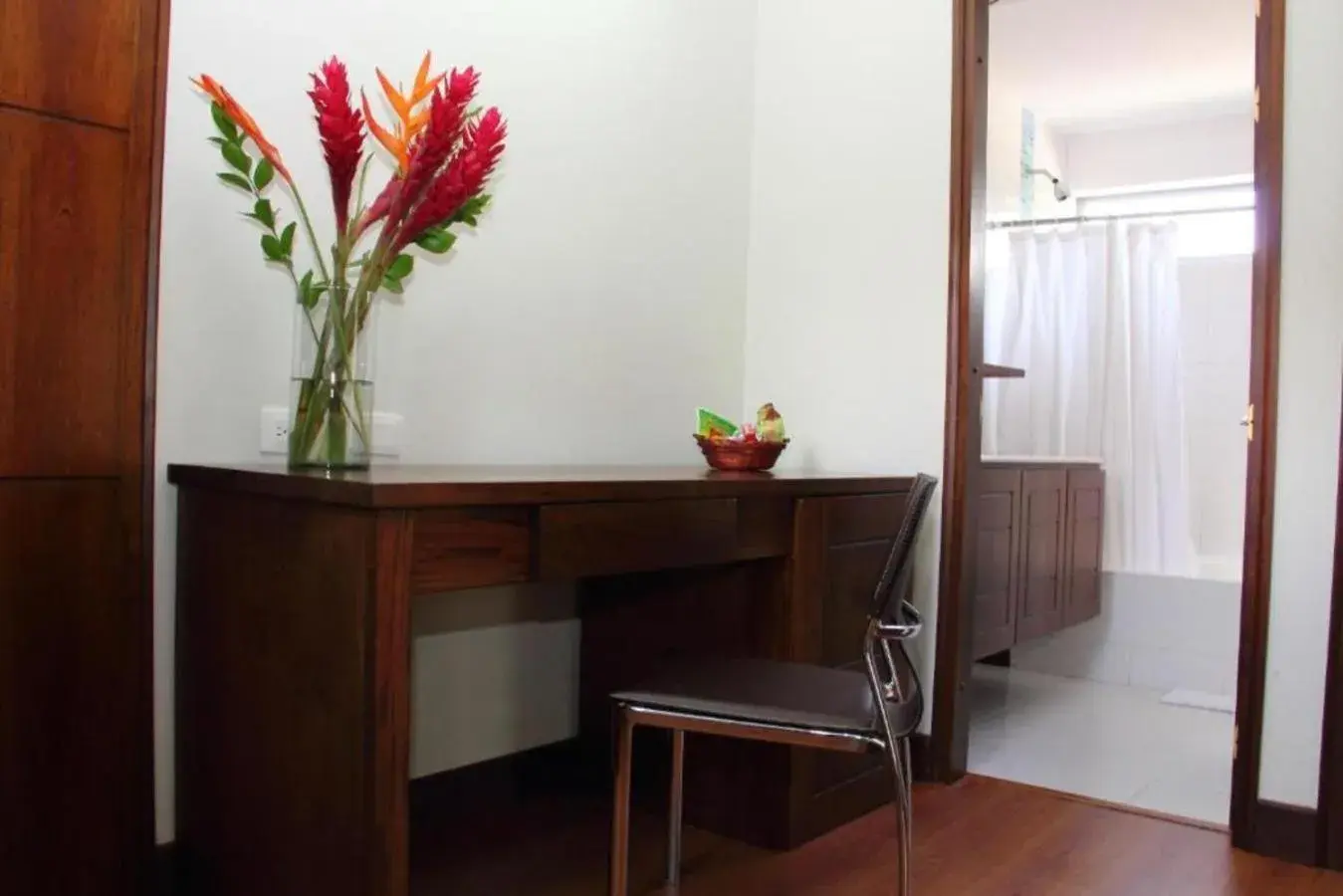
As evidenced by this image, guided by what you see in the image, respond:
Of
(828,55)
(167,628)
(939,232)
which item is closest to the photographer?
(167,628)

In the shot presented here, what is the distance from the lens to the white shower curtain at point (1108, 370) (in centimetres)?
380

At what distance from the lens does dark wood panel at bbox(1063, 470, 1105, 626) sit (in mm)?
3518

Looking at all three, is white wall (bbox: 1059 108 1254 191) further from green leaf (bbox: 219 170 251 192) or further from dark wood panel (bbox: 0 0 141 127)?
dark wood panel (bbox: 0 0 141 127)

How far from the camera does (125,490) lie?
62.1 inches

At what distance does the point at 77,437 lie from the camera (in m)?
1.53

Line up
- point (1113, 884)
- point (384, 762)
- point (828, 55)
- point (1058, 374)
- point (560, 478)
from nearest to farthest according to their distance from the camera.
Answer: point (384, 762)
point (560, 478)
point (1113, 884)
point (828, 55)
point (1058, 374)

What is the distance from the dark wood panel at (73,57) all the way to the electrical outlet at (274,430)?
0.52 meters

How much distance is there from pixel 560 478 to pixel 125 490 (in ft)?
2.27

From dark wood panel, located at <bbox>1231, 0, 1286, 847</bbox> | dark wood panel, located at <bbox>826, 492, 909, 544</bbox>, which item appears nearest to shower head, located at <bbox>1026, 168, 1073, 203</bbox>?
dark wood panel, located at <bbox>1231, 0, 1286, 847</bbox>


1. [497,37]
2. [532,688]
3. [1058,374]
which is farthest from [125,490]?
[1058,374]

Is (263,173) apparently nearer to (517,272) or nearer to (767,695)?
(517,272)

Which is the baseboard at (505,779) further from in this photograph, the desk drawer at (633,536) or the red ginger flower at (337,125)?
the red ginger flower at (337,125)

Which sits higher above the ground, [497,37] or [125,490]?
[497,37]

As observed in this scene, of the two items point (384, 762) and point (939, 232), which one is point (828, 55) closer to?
point (939, 232)
